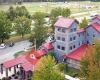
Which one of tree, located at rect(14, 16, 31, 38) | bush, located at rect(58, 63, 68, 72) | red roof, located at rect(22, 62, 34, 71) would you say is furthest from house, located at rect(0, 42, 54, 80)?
tree, located at rect(14, 16, 31, 38)

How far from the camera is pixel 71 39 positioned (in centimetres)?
4434

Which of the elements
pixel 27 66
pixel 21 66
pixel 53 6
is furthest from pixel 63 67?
pixel 53 6

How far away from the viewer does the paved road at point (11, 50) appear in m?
48.0

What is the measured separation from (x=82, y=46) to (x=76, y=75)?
7429 millimetres

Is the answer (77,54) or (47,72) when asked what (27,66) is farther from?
(47,72)

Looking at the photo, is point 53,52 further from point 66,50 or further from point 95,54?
point 95,54

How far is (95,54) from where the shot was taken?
33062 millimetres

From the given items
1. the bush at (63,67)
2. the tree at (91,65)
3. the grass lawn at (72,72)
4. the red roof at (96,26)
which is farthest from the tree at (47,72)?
the red roof at (96,26)

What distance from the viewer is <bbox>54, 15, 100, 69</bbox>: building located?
142ft

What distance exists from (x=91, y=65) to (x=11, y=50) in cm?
2366

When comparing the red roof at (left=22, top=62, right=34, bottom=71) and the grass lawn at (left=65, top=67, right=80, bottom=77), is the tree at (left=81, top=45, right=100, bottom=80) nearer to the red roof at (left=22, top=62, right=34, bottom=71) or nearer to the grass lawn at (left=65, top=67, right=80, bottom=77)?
the grass lawn at (left=65, top=67, right=80, bottom=77)

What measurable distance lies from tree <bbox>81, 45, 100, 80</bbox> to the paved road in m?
17.1

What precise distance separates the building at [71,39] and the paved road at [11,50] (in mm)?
8537

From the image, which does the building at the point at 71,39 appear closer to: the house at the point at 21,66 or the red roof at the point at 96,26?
the red roof at the point at 96,26
